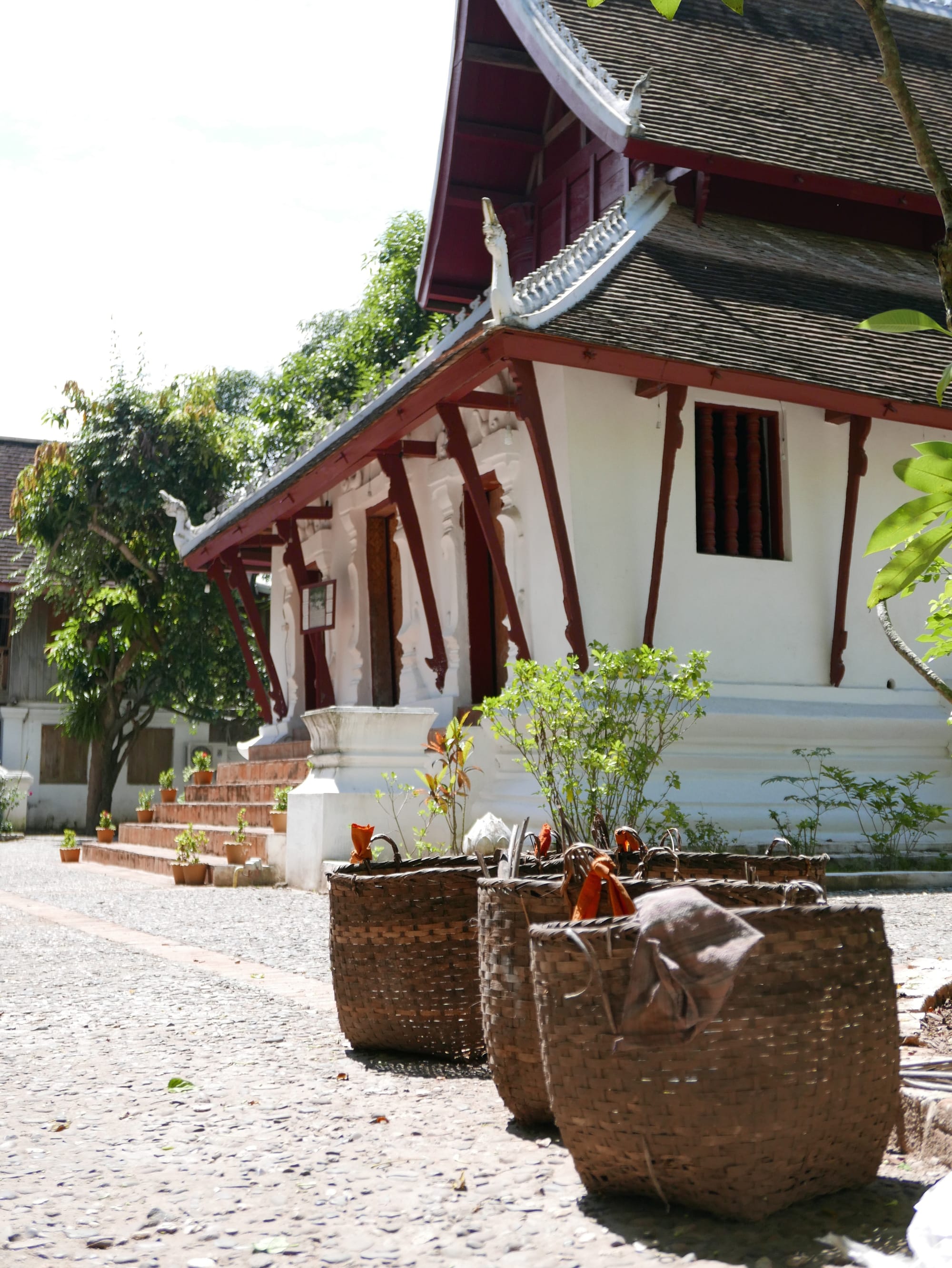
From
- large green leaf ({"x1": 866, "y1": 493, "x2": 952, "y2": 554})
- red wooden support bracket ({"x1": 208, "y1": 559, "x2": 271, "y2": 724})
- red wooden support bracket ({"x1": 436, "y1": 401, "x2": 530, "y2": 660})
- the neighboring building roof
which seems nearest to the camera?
large green leaf ({"x1": 866, "y1": 493, "x2": 952, "y2": 554})

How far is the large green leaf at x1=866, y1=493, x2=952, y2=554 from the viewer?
8.14ft

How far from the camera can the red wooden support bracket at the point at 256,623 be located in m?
16.4

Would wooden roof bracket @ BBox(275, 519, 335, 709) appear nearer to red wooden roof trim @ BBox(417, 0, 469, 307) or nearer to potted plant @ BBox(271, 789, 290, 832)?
potted plant @ BBox(271, 789, 290, 832)

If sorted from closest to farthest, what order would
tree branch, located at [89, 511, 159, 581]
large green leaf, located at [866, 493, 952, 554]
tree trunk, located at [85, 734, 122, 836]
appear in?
large green leaf, located at [866, 493, 952, 554] → tree branch, located at [89, 511, 159, 581] → tree trunk, located at [85, 734, 122, 836]

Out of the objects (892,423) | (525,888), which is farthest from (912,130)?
(892,423)

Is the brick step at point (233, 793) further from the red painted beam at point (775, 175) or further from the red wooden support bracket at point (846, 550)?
the red painted beam at point (775, 175)

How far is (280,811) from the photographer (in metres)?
12.1

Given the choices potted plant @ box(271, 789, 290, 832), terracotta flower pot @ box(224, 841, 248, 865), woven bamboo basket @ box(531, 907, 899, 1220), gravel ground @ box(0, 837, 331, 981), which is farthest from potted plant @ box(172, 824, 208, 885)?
woven bamboo basket @ box(531, 907, 899, 1220)

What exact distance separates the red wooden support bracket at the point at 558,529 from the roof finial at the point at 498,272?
906 mm

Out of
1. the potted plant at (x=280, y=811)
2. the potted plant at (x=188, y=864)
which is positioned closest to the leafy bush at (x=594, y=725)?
the potted plant at (x=280, y=811)

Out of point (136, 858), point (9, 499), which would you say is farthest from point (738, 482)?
point (9, 499)

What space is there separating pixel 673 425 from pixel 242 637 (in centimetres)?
793

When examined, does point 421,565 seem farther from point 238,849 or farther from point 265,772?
point 238,849

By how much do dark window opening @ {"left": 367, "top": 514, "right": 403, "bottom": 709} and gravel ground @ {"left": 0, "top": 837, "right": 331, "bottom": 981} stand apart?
3.19 meters
